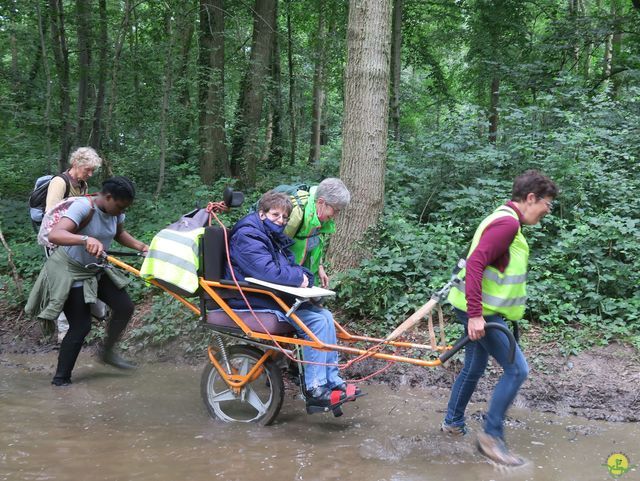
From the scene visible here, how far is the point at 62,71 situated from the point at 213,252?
9.23 metres

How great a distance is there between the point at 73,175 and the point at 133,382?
2.10 metres

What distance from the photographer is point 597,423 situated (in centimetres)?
439

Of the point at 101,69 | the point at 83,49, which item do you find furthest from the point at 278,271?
the point at 83,49

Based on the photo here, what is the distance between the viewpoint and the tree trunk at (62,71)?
10.9 metres

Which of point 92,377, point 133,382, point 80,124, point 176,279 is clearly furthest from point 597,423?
point 80,124

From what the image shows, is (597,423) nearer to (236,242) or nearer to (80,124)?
(236,242)

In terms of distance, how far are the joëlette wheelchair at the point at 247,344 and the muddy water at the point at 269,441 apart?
0.21 m

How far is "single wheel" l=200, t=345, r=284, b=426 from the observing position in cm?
430

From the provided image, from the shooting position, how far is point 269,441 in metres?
4.02

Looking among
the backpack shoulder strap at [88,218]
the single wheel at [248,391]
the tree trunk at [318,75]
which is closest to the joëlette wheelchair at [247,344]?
the single wheel at [248,391]

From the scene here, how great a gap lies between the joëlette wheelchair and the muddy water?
212 mm

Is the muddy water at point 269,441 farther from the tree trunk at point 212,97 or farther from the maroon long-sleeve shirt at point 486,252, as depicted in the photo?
the tree trunk at point 212,97

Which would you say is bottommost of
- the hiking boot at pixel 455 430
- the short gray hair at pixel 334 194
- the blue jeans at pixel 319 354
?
the hiking boot at pixel 455 430

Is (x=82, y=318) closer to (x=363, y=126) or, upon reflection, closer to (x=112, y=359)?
(x=112, y=359)
